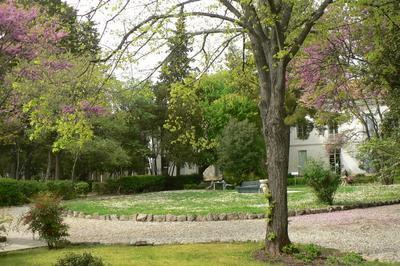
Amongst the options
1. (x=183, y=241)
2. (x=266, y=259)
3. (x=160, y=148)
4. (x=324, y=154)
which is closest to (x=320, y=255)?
(x=266, y=259)

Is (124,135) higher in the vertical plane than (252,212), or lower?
higher

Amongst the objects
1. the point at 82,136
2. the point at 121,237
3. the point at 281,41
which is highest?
the point at 281,41

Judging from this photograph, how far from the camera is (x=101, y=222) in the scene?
51.8 ft

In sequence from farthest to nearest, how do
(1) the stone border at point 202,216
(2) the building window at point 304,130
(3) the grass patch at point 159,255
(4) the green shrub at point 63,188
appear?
(2) the building window at point 304,130 → (4) the green shrub at point 63,188 → (1) the stone border at point 202,216 → (3) the grass patch at point 159,255

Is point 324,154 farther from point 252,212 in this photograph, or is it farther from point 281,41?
point 281,41

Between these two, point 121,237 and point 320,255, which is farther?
point 121,237

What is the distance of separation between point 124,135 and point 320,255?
28.5 metres

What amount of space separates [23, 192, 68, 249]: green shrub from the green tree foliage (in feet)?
85.0

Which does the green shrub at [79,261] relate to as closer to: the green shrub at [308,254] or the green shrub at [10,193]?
the green shrub at [308,254]

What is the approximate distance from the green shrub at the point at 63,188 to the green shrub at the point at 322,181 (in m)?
14.7

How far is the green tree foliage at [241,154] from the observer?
117 feet

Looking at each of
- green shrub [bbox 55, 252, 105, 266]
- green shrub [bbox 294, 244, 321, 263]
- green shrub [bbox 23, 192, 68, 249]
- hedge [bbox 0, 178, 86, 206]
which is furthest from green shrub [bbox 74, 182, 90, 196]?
green shrub [bbox 55, 252, 105, 266]

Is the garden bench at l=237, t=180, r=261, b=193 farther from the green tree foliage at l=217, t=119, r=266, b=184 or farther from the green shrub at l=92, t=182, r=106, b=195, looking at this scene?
the green shrub at l=92, t=182, r=106, b=195

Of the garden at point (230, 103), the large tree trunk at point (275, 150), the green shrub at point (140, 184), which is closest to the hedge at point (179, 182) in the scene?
the green shrub at point (140, 184)
